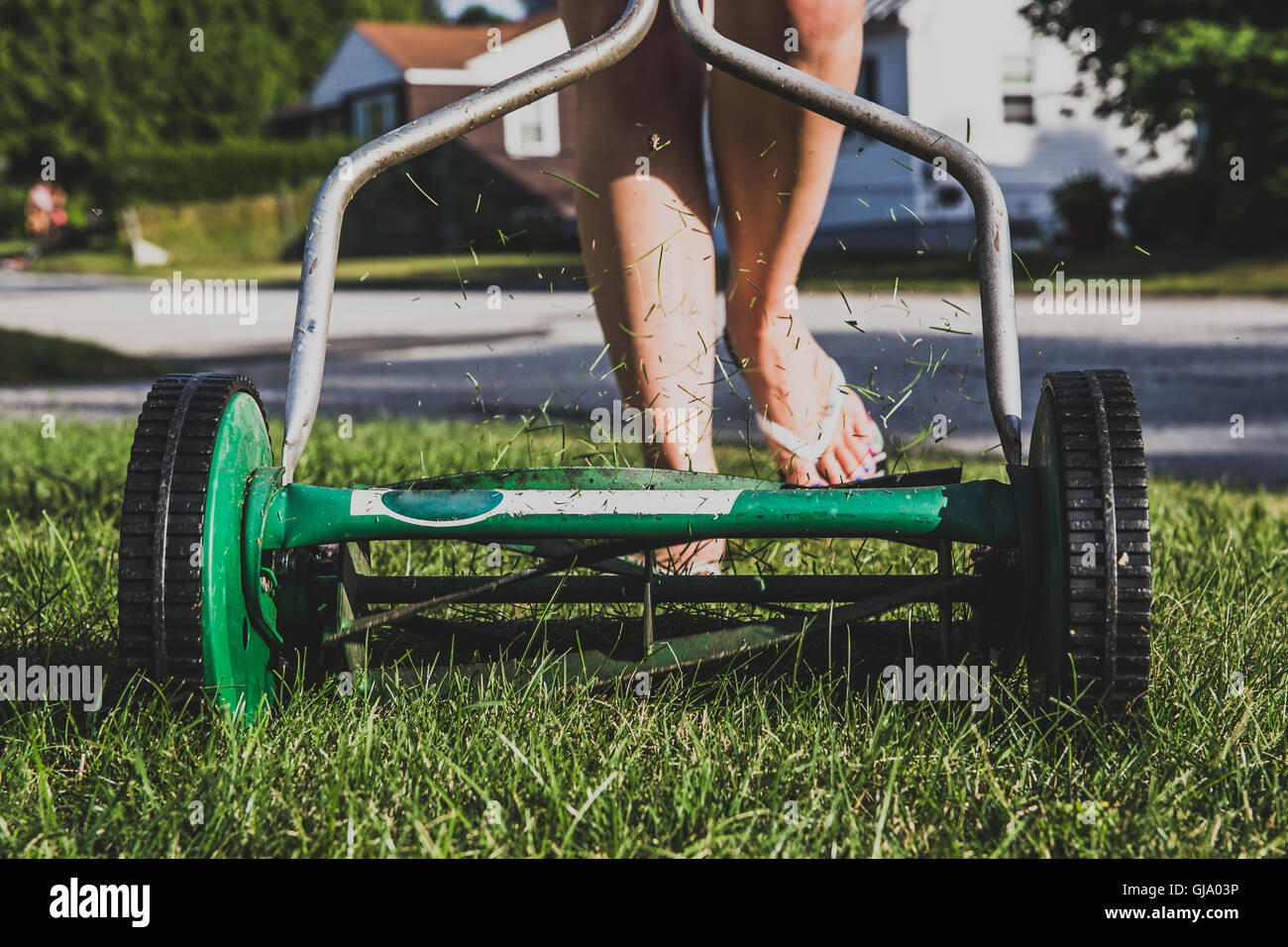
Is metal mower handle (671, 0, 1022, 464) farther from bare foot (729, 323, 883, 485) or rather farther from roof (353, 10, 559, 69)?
roof (353, 10, 559, 69)

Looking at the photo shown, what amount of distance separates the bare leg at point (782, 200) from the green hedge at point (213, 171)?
26375 mm

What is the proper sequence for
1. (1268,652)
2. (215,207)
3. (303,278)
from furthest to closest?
(215,207), (1268,652), (303,278)

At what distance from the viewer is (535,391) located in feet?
18.6

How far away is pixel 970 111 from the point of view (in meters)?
19.7

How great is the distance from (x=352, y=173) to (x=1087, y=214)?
14.9 metres

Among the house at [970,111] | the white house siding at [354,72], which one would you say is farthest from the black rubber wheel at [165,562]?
the white house siding at [354,72]

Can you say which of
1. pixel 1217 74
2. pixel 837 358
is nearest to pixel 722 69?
pixel 837 358

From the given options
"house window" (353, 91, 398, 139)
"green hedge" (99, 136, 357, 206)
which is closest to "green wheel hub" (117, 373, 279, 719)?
"green hedge" (99, 136, 357, 206)

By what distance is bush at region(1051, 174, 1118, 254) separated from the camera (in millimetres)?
15164

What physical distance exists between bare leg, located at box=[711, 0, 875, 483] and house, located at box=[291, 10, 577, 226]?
982 inches
